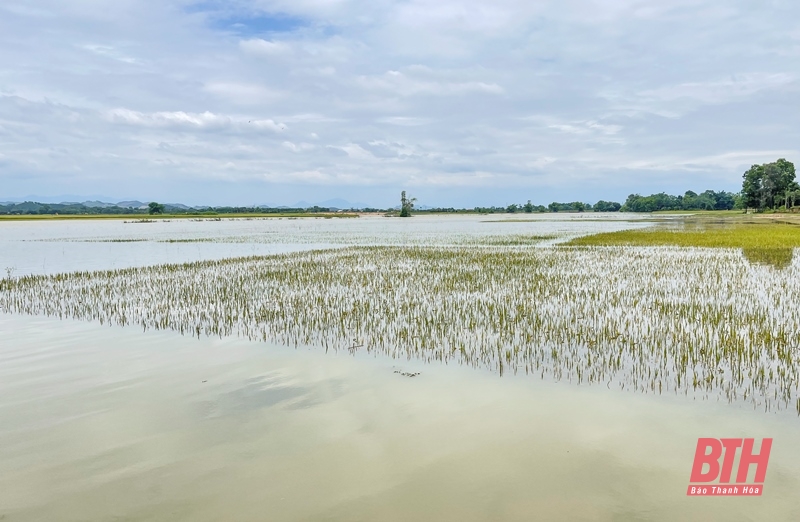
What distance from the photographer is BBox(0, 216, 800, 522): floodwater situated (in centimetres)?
386

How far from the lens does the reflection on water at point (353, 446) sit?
386 cm

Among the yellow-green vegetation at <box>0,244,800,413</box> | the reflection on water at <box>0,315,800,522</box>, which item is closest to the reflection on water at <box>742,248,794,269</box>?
the yellow-green vegetation at <box>0,244,800,413</box>

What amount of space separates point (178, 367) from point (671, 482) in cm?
652

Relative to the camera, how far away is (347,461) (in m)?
4.54

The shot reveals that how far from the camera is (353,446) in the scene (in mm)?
4832

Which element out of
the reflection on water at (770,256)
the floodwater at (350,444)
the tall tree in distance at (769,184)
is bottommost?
the floodwater at (350,444)

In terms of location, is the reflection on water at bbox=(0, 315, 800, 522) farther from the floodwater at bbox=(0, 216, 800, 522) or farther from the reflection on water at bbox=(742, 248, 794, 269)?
the reflection on water at bbox=(742, 248, 794, 269)

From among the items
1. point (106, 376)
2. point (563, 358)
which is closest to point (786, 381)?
point (563, 358)

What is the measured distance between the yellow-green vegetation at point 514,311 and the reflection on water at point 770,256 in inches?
34.7

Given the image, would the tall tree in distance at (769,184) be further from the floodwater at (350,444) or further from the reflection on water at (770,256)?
the floodwater at (350,444)

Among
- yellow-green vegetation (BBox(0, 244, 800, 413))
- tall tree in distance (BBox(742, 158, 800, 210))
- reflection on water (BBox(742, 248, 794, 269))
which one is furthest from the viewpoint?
tall tree in distance (BBox(742, 158, 800, 210))

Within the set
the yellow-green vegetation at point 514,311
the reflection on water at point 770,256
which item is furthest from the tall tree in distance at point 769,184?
the yellow-green vegetation at point 514,311

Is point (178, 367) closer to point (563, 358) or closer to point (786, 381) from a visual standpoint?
point (563, 358)

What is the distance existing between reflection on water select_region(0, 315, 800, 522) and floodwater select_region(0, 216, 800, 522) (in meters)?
0.02
